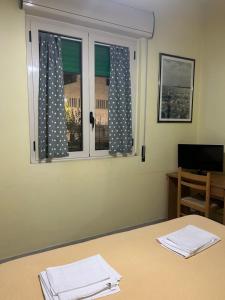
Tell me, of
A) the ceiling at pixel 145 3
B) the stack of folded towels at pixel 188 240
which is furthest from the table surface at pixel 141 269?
the ceiling at pixel 145 3

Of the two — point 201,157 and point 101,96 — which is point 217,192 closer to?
point 201,157

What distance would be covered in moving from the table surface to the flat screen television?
1.44m

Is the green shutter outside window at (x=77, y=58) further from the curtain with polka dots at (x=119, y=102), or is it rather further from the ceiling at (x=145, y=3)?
the ceiling at (x=145, y=3)

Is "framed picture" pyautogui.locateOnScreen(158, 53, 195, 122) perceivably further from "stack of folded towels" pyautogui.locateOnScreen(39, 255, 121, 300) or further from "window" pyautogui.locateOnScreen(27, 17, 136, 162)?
"stack of folded towels" pyautogui.locateOnScreen(39, 255, 121, 300)

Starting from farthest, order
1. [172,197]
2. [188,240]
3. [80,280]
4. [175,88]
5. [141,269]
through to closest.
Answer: [172,197] → [175,88] → [188,240] → [141,269] → [80,280]

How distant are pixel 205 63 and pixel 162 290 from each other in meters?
3.00

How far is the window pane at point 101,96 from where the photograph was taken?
2.63 metres

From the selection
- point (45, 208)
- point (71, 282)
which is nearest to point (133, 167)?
point (45, 208)

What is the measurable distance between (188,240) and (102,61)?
1.98m

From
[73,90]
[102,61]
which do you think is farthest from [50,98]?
[102,61]

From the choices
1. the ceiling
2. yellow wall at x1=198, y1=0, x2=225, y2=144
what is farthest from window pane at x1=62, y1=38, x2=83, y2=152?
yellow wall at x1=198, y1=0, x2=225, y2=144

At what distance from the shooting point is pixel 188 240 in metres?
1.51

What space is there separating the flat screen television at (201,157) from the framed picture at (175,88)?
0.44m

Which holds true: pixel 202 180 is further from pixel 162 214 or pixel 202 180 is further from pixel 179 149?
pixel 162 214
